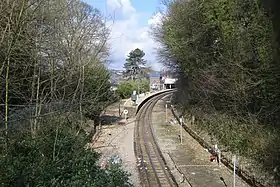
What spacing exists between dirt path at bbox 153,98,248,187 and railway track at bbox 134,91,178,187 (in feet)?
1.08

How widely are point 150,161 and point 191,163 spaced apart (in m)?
A: 1.99

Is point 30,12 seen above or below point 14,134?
above

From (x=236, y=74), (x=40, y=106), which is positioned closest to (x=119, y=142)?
(x=236, y=74)

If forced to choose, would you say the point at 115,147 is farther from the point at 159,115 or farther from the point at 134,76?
the point at 134,76

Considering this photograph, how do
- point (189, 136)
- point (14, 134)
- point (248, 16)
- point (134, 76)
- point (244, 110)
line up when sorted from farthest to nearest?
point (134, 76) < point (189, 136) < point (244, 110) < point (248, 16) < point (14, 134)

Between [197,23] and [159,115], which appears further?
[159,115]

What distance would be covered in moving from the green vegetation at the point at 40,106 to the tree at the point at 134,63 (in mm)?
73920

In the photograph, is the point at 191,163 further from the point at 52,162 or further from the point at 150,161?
the point at 52,162

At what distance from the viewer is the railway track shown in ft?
43.8

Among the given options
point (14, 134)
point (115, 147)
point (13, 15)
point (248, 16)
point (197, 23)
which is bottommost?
point (115, 147)

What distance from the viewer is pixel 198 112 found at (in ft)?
81.6

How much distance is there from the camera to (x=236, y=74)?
15766 mm

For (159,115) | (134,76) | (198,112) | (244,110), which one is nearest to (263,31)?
(244,110)

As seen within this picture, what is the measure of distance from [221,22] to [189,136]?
8.11 metres
